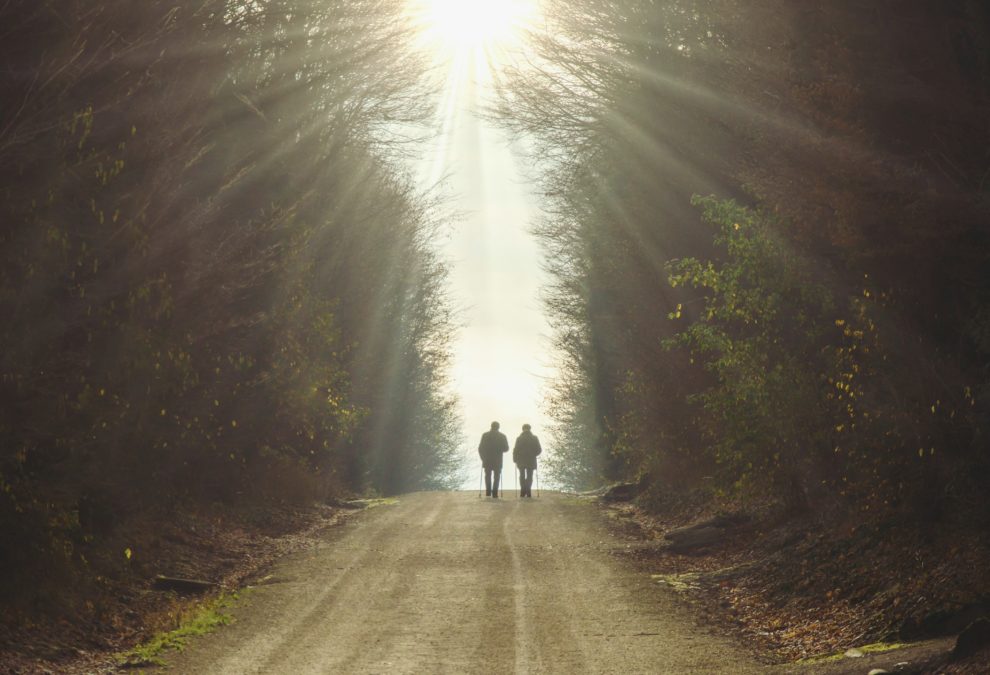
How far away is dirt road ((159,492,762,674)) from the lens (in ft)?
33.6

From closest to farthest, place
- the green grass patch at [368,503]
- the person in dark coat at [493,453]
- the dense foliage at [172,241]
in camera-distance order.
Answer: the dense foliage at [172,241], the green grass patch at [368,503], the person in dark coat at [493,453]

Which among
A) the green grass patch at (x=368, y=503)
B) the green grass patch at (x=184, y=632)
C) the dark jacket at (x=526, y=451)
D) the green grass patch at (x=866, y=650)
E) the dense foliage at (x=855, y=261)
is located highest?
the dense foliage at (x=855, y=261)

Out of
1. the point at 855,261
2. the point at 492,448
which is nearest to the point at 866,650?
the point at 855,261

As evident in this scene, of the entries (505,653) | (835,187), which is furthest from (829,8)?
(505,653)

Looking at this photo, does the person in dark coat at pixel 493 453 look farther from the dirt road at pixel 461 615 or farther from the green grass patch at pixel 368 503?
the dirt road at pixel 461 615

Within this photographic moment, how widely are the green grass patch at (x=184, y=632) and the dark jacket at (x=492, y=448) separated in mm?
17739

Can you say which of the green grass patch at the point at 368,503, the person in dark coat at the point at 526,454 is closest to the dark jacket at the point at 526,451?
the person in dark coat at the point at 526,454

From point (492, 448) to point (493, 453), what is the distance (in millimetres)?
157

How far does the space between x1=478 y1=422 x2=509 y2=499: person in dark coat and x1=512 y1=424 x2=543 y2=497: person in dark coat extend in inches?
15.7

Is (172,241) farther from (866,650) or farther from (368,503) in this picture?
(368,503)

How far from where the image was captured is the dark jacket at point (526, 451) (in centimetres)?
3167

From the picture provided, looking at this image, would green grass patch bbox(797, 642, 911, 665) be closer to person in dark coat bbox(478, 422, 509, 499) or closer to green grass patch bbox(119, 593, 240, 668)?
green grass patch bbox(119, 593, 240, 668)

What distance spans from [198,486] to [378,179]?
715 inches

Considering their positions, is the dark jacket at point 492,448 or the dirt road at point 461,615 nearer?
the dirt road at point 461,615
